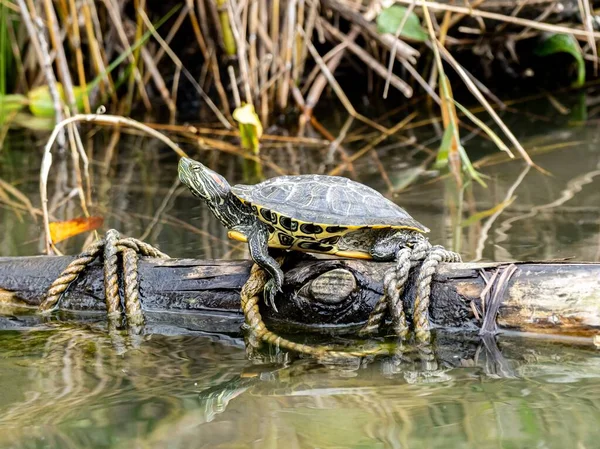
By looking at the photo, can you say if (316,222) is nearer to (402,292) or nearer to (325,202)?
(325,202)

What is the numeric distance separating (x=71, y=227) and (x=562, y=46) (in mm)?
4173

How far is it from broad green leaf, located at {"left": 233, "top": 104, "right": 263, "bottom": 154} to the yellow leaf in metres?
1.21

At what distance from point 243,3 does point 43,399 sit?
3.98 m

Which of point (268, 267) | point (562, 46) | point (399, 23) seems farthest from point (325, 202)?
point (562, 46)

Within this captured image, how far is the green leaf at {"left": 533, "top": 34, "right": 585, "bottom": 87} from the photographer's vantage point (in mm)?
6066

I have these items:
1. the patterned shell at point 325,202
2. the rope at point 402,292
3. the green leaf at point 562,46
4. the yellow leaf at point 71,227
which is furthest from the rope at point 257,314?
the green leaf at point 562,46

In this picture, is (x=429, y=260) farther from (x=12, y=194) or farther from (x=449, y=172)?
(x=12, y=194)

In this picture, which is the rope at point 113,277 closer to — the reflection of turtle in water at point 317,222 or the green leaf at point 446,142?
the reflection of turtle in water at point 317,222

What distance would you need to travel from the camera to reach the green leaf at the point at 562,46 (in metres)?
6.07

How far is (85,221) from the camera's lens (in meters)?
3.81

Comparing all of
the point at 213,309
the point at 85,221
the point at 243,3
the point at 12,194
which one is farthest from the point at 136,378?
the point at 243,3

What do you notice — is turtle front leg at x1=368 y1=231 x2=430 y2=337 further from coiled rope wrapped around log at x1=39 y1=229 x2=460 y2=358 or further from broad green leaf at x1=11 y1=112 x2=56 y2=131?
broad green leaf at x1=11 y1=112 x2=56 y2=131

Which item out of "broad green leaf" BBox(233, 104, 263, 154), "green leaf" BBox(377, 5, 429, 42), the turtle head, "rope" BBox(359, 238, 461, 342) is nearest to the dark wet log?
"rope" BBox(359, 238, 461, 342)

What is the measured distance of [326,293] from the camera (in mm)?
2496
